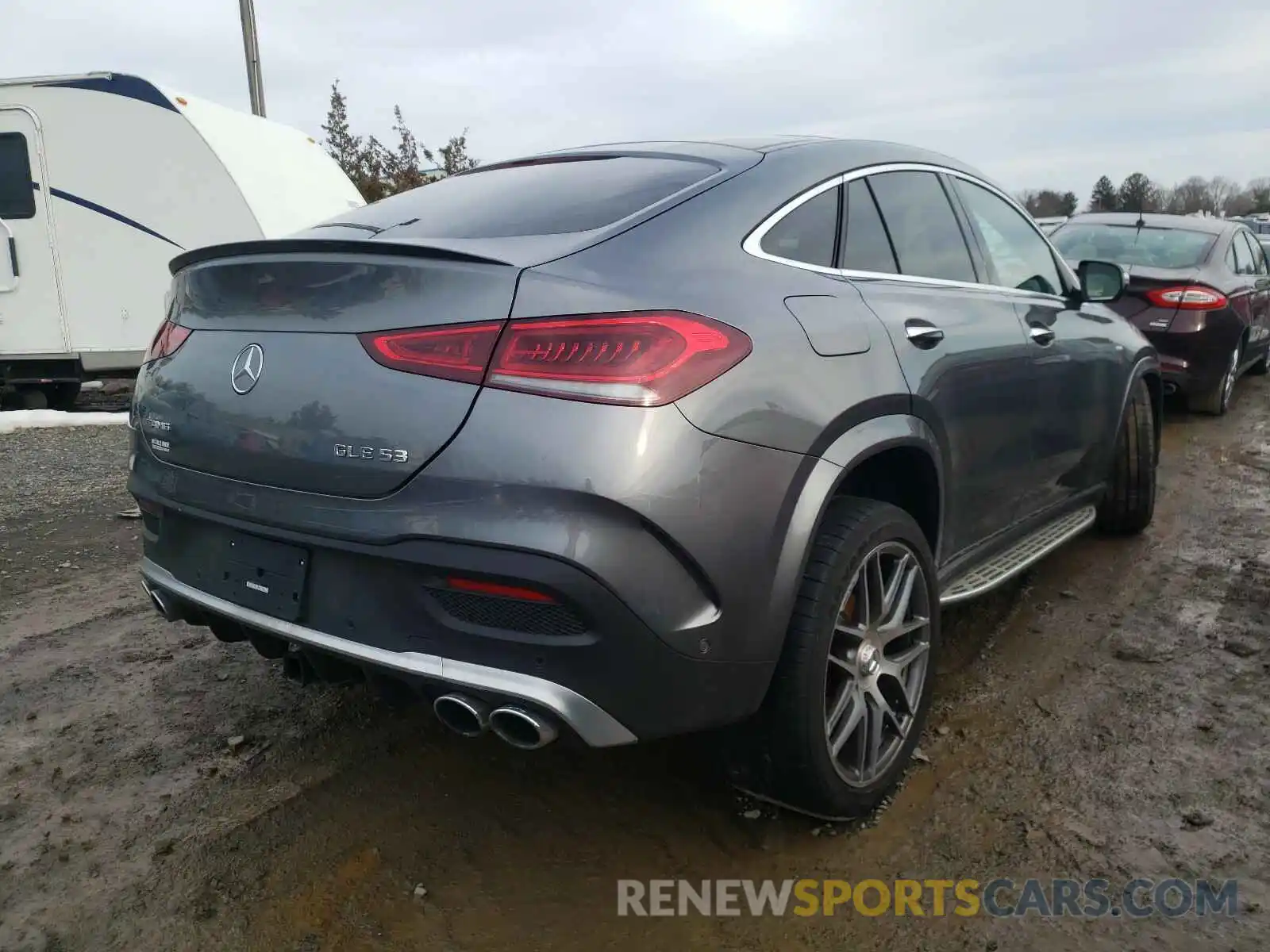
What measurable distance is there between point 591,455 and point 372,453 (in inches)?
18.4

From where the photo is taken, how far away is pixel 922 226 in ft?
10.2

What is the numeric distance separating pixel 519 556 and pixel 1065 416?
2.61 metres

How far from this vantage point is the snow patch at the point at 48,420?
7.88 m

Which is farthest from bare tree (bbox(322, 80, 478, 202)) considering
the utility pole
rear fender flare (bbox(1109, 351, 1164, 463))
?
rear fender flare (bbox(1109, 351, 1164, 463))

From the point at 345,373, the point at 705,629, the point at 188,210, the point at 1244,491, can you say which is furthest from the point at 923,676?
the point at 188,210

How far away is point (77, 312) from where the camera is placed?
29.2 feet

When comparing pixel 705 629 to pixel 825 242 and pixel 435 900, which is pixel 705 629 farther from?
pixel 825 242

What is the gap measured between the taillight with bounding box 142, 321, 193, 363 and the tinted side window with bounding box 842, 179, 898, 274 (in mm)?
1698

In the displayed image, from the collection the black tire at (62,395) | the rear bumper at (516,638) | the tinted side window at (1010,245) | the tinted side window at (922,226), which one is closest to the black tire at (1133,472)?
the tinted side window at (1010,245)

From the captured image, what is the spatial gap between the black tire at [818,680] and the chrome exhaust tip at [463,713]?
65 centimetres

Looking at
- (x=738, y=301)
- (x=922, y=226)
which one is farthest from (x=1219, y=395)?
(x=738, y=301)

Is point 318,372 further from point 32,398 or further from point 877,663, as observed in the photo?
point 32,398

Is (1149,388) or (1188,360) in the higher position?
(1149,388)

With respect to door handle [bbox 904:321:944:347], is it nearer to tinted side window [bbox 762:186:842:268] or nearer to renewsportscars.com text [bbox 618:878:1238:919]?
tinted side window [bbox 762:186:842:268]
